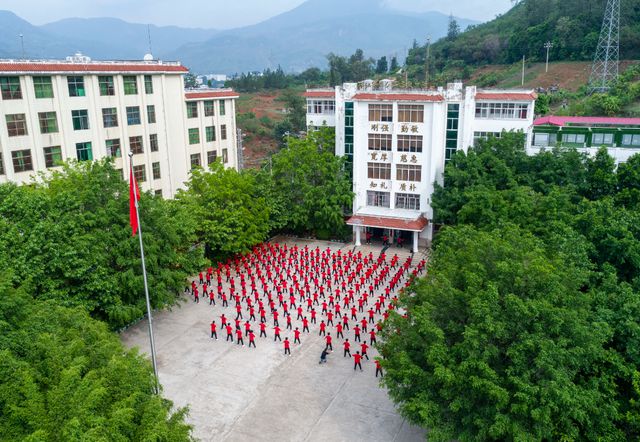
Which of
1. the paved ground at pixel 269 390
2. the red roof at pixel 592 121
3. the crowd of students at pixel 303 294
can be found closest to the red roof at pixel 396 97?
the crowd of students at pixel 303 294

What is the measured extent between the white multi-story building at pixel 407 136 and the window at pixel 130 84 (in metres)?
10.2

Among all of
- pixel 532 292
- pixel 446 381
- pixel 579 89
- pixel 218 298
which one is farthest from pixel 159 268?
pixel 579 89

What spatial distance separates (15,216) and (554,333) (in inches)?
570

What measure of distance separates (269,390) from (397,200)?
15184mm

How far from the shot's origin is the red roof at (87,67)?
21.7 m

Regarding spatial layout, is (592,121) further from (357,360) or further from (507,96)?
(357,360)

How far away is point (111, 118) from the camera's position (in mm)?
25234

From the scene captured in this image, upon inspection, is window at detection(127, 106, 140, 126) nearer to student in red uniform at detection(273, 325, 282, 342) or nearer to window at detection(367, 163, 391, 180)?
window at detection(367, 163, 391, 180)

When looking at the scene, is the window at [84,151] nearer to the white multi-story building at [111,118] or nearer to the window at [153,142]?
the white multi-story building at [111,118]

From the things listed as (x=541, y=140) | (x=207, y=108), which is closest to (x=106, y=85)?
(x=207, y=108)

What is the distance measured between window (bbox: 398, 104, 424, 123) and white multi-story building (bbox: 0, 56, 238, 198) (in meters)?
10.9

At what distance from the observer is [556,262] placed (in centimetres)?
1255

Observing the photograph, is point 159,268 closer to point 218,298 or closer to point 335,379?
point 218,298

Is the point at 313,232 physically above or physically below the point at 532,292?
below
